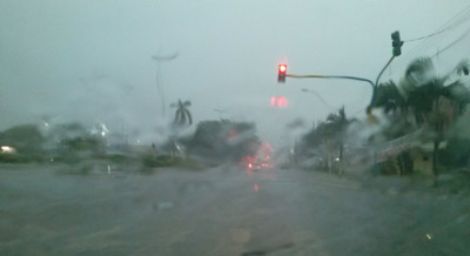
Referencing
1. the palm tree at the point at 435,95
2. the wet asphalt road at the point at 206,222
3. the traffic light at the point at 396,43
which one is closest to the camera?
the wet asphalt road at the point at 206,222

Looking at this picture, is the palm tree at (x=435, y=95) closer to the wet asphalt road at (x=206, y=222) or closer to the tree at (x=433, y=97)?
the tree at (x=433, y=97)

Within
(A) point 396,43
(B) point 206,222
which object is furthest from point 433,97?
(B) point 206,222

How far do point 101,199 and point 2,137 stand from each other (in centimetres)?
823

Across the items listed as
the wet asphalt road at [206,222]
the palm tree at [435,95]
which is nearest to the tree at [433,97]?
the palm tree at [435,95]

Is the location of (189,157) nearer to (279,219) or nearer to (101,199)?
(101,199)

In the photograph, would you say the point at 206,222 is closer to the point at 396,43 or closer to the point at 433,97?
the point at 396,43

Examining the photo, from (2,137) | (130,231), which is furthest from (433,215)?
(2,137)

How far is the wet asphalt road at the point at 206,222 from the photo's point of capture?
12242mm

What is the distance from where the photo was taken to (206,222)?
1695cm

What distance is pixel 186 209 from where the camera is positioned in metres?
20.8

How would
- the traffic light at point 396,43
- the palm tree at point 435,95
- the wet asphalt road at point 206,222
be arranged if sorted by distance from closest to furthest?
the wet asphalt road at point 206,222
the traffic light at point 396,43
the palm tree at point 435,95

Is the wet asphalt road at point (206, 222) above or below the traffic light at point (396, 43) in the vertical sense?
below

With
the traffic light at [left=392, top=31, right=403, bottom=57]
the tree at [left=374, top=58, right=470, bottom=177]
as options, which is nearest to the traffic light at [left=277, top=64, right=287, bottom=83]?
the traffic light at [left=392, top=31, right=403, bottom=57]

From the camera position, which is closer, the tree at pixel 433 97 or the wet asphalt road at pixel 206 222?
the wet asphalt road at pixel 206 222
